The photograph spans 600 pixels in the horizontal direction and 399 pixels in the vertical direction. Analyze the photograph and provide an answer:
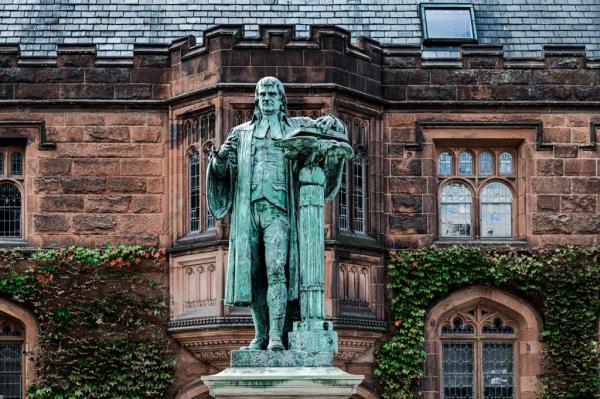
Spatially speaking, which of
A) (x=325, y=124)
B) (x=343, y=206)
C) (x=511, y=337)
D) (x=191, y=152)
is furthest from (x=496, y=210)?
(x=325, y=124)

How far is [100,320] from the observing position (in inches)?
939

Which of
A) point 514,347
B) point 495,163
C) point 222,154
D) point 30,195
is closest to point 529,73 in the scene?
point 495,163

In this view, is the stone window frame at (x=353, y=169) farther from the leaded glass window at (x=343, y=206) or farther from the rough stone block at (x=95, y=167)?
the rough stone block at (x=95, y=167)

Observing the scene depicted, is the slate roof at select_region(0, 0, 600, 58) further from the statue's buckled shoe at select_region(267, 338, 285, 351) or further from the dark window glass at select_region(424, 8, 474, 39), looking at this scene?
the statue's buckled shoe at select_region(267, 338, 285, 351)

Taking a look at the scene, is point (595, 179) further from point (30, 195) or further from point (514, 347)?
point (30, 195)

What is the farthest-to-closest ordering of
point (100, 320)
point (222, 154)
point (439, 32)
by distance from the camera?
point (439, 32)
point (100, 320)
point (222, 154)

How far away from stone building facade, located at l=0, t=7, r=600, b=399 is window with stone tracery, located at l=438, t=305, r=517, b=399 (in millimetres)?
153

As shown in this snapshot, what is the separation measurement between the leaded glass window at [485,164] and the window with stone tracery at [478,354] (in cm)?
203

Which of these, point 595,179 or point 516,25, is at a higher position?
point 516,25

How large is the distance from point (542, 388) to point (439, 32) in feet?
19.3

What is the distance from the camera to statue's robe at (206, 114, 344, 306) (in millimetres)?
12516

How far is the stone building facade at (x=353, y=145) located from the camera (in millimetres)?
23891

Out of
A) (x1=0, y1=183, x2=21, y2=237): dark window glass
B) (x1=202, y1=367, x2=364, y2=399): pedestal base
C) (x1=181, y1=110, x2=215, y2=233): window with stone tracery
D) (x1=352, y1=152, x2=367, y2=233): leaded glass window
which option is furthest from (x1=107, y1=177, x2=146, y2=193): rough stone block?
(x1=202, y1=367, x2=364, y2=399): pedestal base

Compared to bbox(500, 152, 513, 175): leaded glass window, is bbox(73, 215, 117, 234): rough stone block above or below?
below
